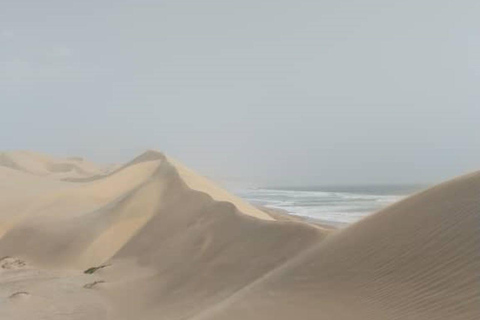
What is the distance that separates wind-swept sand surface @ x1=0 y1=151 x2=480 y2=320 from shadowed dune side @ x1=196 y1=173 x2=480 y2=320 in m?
0.02

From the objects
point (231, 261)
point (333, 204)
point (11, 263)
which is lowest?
point (11, 263)

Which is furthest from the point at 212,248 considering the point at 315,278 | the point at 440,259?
the point at 440,259

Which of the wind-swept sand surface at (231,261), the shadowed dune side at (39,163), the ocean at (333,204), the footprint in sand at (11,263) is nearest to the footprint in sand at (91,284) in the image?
the wind-swept sand surface at (231,261)

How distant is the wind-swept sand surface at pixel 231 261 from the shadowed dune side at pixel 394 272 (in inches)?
0.9

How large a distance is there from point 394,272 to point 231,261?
5.73m

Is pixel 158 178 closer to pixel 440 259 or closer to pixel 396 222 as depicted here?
pixel 396 222

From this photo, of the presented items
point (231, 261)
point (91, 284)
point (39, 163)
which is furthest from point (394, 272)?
point (39, 163)

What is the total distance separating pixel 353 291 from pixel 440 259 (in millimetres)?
1465

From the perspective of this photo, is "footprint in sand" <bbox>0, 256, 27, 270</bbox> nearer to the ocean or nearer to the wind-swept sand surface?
the wind-swept sand surface

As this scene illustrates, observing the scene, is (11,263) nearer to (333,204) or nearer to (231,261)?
(231,261)

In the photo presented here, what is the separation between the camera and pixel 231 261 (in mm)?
12477

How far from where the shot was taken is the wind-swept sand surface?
7.07 m

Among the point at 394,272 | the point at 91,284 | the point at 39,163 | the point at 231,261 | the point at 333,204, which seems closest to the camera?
the point at 394,272

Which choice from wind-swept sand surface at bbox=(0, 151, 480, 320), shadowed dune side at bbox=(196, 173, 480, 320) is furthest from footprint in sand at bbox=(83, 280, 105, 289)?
shadowed dune side at bbox=(196, 173, 480, 320)
